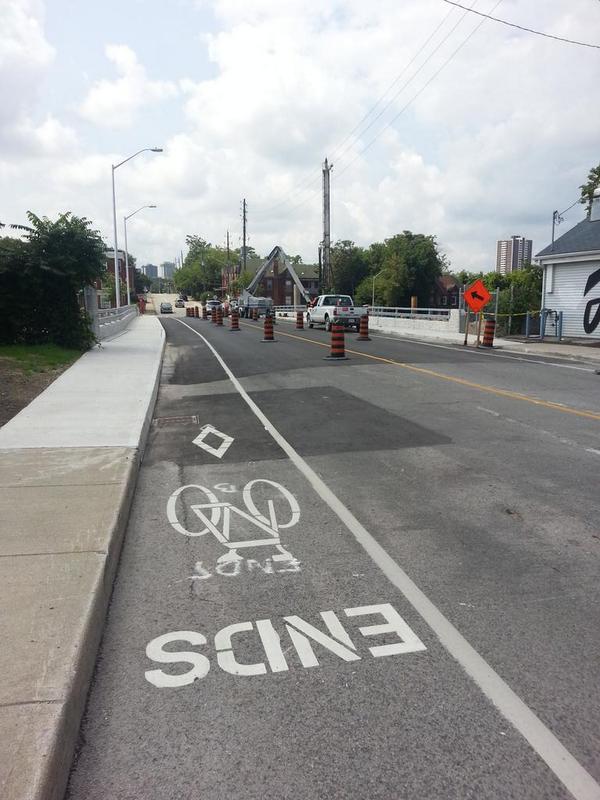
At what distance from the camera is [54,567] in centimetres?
427

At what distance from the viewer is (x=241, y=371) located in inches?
667

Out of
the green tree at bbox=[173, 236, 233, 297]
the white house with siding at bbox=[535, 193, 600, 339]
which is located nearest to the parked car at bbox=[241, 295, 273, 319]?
the white house with siding at bbox=[535, 193, 600, 339]

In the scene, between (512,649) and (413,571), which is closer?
(512,649)

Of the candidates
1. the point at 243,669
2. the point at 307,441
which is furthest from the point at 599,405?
the point at 243,669

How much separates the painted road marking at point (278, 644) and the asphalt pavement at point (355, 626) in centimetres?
1

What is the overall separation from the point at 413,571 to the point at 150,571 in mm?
1848

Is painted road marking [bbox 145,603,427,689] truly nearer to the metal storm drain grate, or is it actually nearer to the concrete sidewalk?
the concrete sidewalk

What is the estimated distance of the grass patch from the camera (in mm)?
15468

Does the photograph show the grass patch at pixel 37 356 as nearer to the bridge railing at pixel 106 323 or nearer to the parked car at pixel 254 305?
the bridge railing at pixel 106 323

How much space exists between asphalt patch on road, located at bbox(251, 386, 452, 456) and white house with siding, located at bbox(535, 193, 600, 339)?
17300 millimetres

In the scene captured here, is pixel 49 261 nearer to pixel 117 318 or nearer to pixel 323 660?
pixel 117 318

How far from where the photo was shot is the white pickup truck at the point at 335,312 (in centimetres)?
3456

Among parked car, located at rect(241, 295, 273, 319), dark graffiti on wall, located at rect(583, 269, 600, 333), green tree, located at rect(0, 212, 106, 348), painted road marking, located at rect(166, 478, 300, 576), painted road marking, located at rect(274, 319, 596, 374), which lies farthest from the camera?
parked car, located at rect(241, 295, 273, 319)

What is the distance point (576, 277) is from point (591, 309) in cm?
165
